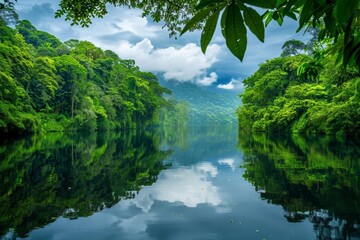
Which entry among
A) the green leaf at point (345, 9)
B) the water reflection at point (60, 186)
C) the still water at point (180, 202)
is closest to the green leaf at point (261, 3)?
the green leaf at point (345, 9)

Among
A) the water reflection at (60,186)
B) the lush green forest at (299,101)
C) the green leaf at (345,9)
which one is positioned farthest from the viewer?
the lush green forest at (299,101)

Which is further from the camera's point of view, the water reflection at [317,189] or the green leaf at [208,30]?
the water reflection at [317,189]

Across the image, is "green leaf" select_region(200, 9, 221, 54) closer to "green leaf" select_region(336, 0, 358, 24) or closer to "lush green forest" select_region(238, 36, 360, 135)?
"green leaf" select_region(336, 0, 358, 24)

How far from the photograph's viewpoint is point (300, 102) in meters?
31.0

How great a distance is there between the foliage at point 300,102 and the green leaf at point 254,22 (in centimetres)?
1497

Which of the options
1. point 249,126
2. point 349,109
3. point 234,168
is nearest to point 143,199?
point 234,168

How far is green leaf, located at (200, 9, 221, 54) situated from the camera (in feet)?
2.72

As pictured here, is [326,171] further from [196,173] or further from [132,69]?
[132,69]

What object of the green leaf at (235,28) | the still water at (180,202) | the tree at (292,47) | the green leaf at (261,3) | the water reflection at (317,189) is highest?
the tree at (292,47)

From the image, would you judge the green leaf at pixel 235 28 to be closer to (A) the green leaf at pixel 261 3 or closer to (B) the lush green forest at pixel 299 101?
(A) the green leaf at pixel 261 3

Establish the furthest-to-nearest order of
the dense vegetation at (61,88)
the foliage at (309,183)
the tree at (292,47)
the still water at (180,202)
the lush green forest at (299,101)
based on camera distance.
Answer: the tree at (292,47) → the dense vegetation at (61,88) → the lush green forest at (299,101) → the foliage at (309,183) → the still water at (180,202)

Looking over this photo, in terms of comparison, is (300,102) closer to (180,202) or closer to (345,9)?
(180,202)

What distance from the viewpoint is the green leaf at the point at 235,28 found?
2.63ft

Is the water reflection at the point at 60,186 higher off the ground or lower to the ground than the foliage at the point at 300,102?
lower
